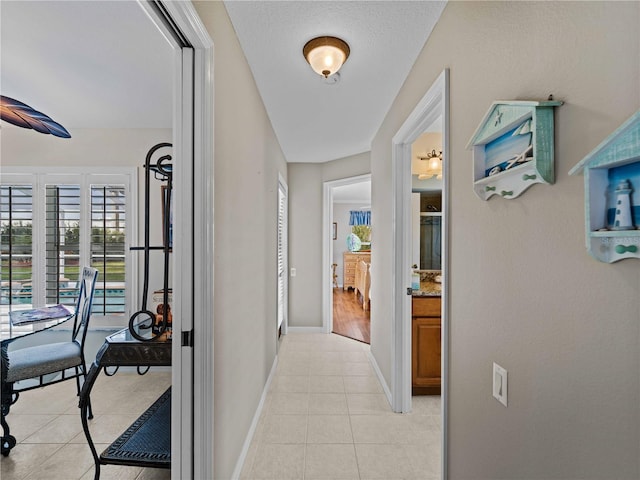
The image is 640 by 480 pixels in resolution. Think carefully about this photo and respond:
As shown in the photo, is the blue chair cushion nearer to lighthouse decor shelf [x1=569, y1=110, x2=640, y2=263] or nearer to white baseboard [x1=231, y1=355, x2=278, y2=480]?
white baseboard [x1=231, y1=355, x2=278, y2=480]

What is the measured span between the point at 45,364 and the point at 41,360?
4 cm

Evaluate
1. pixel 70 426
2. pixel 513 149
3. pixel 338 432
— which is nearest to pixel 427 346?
pixel 338 432

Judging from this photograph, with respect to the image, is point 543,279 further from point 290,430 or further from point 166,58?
point 166,58

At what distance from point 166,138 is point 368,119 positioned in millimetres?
2115

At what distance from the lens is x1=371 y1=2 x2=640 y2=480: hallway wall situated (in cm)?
62

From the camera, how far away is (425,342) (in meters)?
2.67

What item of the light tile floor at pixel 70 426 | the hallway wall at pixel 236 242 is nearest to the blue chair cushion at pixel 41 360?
the light tile floor at pixel 70 426

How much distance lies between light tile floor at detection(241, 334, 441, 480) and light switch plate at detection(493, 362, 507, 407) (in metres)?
1.12

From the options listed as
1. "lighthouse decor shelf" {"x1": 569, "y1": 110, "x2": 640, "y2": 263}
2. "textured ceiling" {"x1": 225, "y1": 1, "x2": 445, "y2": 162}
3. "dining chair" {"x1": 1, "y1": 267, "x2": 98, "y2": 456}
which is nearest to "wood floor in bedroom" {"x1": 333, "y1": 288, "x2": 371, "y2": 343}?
"textured ceiling" {"x1": 225, "y1": 1, "x2": 445, "y2": 162}

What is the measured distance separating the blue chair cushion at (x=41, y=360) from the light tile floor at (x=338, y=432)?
1.50 m

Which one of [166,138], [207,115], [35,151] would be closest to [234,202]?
[207,115]

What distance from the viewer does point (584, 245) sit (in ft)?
2.29

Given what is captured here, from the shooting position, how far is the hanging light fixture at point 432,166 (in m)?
3.12

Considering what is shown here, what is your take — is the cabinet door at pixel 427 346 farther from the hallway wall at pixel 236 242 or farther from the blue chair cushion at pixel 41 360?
the blue chair cushion at pixel 41 360
